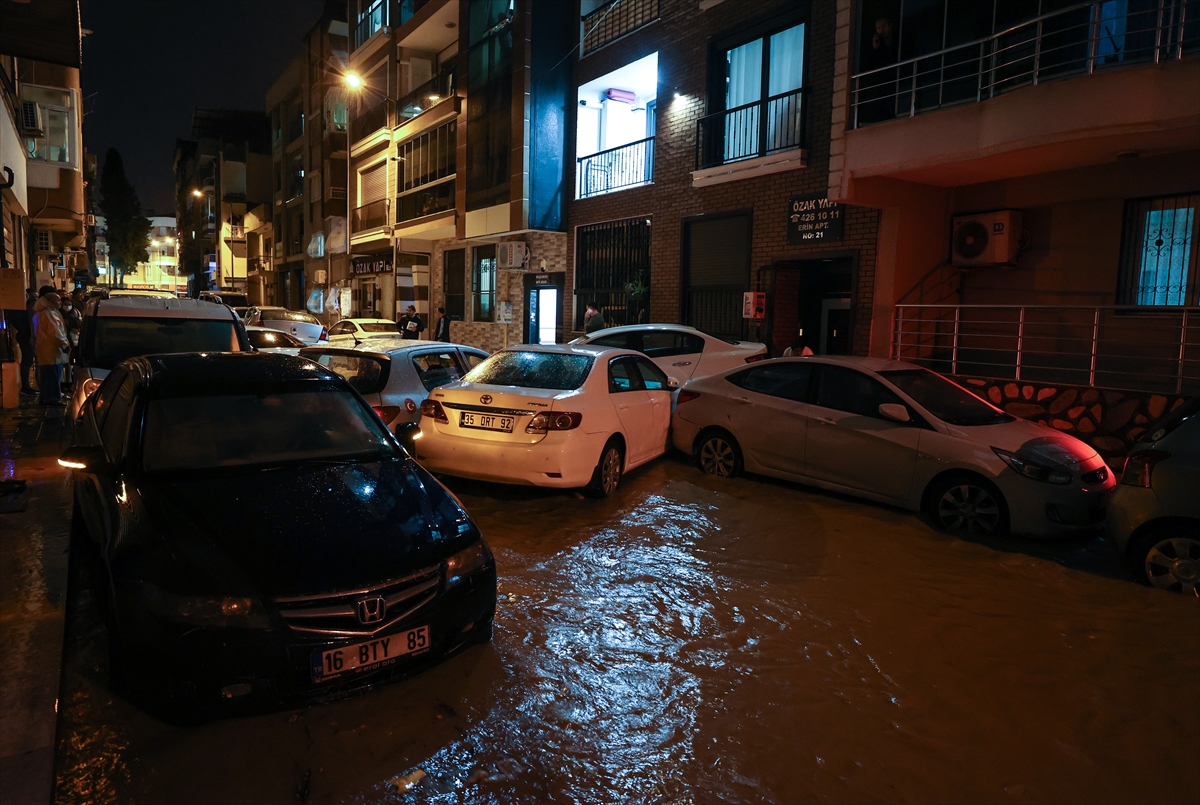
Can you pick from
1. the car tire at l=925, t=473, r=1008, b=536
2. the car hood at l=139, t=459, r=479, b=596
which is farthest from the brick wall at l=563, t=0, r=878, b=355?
the car hood at l=139, t=459, r=479, b=596

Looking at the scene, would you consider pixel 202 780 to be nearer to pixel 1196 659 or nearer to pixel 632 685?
pixel 632 685

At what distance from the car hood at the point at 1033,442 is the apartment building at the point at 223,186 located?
170 feet

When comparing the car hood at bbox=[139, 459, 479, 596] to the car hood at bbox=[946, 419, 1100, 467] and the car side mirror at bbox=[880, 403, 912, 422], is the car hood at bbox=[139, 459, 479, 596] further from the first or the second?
the car hood at bbox=[946, 419, 1100, 467]

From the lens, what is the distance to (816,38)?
1316cm

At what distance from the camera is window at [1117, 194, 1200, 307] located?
973 centimetres

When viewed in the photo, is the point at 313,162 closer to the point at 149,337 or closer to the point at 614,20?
the point at 614,20

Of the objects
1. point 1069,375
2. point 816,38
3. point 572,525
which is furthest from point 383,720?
point 816,38

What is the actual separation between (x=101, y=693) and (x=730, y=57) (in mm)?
15161

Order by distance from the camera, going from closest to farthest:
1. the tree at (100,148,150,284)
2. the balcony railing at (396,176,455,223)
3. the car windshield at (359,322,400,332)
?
the car windshield at (359,322,400,332) → the balcony railing at (396,176,455,223) → the tree at (100,148,150,284)

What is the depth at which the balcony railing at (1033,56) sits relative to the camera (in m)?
9.03

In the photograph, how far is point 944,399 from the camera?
7379mm

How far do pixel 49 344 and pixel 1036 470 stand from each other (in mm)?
12639

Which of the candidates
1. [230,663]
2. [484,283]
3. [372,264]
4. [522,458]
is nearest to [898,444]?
[522,458]

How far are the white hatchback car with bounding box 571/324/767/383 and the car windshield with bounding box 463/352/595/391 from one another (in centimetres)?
399
